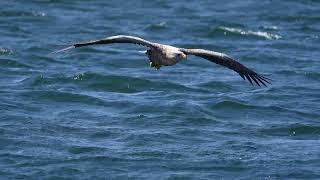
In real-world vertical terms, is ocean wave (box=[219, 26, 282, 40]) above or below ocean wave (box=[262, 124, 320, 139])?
above

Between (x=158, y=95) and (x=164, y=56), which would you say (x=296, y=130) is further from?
(x=164, y=56)

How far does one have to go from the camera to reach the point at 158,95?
21.5m

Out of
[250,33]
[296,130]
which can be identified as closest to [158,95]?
[296,130]

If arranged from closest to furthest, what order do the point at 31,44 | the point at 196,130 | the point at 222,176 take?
the point at 222,176 < the point at 196,130 < the point at 31,44

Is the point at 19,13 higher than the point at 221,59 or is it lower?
higher

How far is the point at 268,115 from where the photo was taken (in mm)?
20109

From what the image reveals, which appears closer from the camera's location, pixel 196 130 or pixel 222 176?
pixel 222 176

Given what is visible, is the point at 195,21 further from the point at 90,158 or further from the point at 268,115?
the point at 90,158

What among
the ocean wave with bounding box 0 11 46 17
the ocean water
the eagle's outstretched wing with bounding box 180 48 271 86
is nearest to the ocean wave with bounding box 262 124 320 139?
→ the ocean water

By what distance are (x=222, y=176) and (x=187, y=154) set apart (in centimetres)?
112

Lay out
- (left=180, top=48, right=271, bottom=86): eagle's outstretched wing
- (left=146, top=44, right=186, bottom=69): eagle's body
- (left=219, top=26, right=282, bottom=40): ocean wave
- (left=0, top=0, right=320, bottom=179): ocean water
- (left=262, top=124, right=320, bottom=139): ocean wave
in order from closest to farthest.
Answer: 1. (left=146, top=44, right=186, bottom=69): eagle's body
2. (left=180, top=48, right=271, bottom=86): eagle's outstretched wing
3. (left=0, top=0, right=320, bottom=179): ocean water
4. (left=262, top=124, right=320, bottom=139): ocean wave
5. (left=219, top=26, right=282, bottom=40): ocean wave

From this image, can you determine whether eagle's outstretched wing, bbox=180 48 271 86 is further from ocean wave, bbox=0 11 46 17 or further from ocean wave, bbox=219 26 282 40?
ocean wave, bbox=0 11 46 17

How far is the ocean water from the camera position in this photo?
658 inches

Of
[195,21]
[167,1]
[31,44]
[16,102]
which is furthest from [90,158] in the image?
[167,1]
